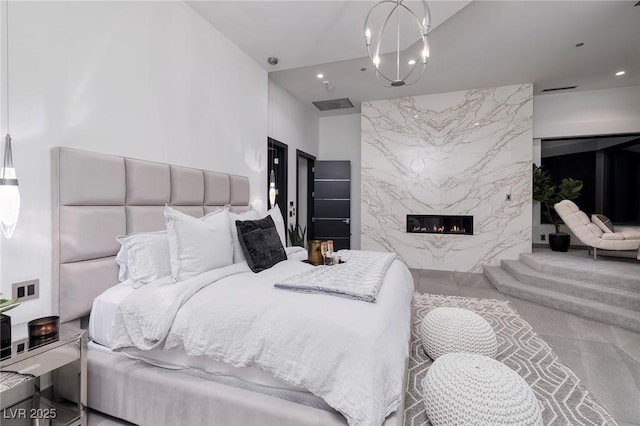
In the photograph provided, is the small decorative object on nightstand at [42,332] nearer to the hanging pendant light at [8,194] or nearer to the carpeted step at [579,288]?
the hanging pendant light at [8,194]

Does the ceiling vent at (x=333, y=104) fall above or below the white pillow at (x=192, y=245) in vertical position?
above

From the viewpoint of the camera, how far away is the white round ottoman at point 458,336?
79.9 inches

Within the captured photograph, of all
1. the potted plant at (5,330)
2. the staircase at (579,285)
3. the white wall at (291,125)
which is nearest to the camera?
the potted plant at (5,330)

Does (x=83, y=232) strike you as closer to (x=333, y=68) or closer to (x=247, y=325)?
(x=247, y=325)

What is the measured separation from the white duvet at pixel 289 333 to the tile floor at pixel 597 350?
4.63ft

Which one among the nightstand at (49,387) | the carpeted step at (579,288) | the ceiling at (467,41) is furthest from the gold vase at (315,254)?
the carpeted step at (579,288)

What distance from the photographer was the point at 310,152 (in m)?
5.93

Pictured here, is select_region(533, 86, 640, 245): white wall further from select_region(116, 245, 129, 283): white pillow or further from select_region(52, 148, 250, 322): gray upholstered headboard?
select_region(116, 245, 129, 283): white pillow

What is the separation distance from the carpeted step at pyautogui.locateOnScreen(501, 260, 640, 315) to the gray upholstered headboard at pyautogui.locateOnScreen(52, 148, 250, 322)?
4382 mm

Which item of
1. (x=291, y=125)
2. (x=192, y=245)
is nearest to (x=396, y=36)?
(x=291, y=125)

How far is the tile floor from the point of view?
1.82 m

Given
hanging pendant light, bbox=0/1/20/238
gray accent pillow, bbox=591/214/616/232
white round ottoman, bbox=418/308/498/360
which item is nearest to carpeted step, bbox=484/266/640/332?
gray accent pillow, bbox=591/214/616/232

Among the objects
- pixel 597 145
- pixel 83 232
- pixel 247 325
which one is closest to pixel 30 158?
pixel 83 232

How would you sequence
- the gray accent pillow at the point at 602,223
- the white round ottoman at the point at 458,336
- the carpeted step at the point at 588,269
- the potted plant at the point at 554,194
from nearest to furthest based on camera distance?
the white round ottoman at the point at 458,336 < the carpeted step at the point at 588,269 < the gray accent pillow at the point at 602,223 < the potted plant at the point at 554,194
